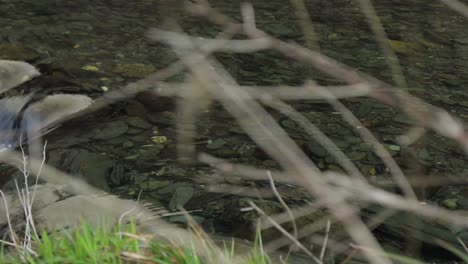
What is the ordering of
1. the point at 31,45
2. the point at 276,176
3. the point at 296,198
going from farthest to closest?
the point at 31,45 < the point at 296,198 < the point at 276,176

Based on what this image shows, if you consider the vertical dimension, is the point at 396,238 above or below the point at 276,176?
below

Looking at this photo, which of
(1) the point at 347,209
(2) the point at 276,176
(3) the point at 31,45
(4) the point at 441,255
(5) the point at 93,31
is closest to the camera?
(1) the point at 347,209

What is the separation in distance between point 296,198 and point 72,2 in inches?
142

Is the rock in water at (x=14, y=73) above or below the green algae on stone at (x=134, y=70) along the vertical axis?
above

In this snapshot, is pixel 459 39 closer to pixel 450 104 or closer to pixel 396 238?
pixel 450 104

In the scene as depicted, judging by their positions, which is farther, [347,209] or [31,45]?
[31,45]

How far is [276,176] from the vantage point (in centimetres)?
122

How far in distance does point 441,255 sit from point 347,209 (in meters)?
2.07

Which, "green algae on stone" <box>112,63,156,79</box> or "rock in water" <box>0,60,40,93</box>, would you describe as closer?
"rock in water" <box>0,60,40,93</box>

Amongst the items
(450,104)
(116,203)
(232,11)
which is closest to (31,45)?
(232,11)

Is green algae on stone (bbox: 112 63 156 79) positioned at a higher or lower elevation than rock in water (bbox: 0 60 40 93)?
lower

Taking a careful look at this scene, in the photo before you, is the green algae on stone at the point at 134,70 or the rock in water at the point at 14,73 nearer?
the rock in water at the point at 14,73

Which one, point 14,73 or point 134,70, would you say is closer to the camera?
point 14,73

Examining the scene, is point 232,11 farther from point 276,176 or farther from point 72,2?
point 276,176
